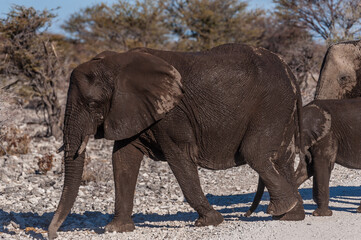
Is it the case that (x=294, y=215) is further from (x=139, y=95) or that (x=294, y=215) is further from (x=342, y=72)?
(x=342, y=72)

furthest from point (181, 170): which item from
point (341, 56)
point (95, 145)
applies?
point (95, 145)

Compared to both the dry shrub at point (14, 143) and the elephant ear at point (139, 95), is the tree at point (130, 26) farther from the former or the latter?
the elephant ear at point (139, 95)

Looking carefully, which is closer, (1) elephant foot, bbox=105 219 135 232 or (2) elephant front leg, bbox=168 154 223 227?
(2) elephant front leg, bbox=168 154 223 227

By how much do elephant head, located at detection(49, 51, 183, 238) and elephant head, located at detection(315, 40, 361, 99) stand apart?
3491 millimetres

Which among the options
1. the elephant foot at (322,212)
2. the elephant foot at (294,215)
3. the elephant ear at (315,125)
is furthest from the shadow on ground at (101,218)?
the elephant ear at (315,125)

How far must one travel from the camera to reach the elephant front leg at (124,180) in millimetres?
6832

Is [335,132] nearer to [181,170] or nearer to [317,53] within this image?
[181,170]

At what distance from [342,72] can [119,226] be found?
4156 millimetres

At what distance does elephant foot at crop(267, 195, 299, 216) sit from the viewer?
665 cm

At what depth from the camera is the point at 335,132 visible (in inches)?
310

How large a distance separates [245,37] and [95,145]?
44.1 feet

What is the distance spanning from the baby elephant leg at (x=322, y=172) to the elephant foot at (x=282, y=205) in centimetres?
87

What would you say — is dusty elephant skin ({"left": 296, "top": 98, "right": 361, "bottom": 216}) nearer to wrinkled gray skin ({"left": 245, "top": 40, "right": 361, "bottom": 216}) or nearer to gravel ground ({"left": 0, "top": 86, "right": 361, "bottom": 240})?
gravel ground ({"left": 0, "top": 86, "right": 361, "bottom": 240})

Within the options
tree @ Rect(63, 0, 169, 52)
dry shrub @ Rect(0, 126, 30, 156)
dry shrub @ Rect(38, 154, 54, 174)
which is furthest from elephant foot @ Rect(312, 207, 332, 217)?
tree @ Rect(63, 0, 169, 52)
